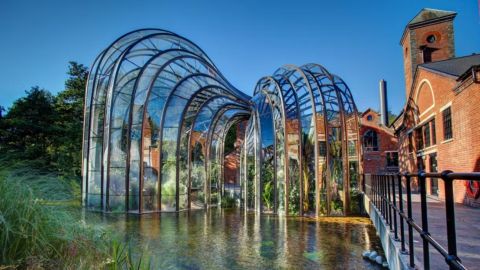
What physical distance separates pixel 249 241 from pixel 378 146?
27041mm

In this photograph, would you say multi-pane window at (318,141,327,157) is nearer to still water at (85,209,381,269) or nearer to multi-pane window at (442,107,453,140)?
still water at (85,209,381,269)

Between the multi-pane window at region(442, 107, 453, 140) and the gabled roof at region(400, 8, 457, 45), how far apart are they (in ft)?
47.3

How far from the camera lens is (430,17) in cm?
2361

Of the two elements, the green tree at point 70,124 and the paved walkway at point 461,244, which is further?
the green tree at point 70,124

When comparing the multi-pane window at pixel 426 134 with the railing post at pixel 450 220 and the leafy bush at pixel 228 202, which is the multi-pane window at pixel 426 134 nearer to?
the leafy bush at pixel 228 202

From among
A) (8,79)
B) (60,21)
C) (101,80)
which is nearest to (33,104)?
(8,79)

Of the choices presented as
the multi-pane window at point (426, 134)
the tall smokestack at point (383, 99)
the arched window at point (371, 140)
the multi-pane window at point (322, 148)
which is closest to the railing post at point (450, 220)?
the multi-pane window at point (322, 148)

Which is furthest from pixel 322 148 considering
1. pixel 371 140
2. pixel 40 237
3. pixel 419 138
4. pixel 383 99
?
pixel 383 99

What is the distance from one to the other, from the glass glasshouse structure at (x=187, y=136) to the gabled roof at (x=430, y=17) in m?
15.2

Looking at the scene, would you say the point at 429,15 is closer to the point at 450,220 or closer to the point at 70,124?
the point at 70,124

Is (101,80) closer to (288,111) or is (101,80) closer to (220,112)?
(220,112)

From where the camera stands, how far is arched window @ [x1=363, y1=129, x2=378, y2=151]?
31.1 m

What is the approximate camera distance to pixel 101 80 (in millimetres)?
13281

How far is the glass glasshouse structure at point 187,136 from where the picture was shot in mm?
11055
